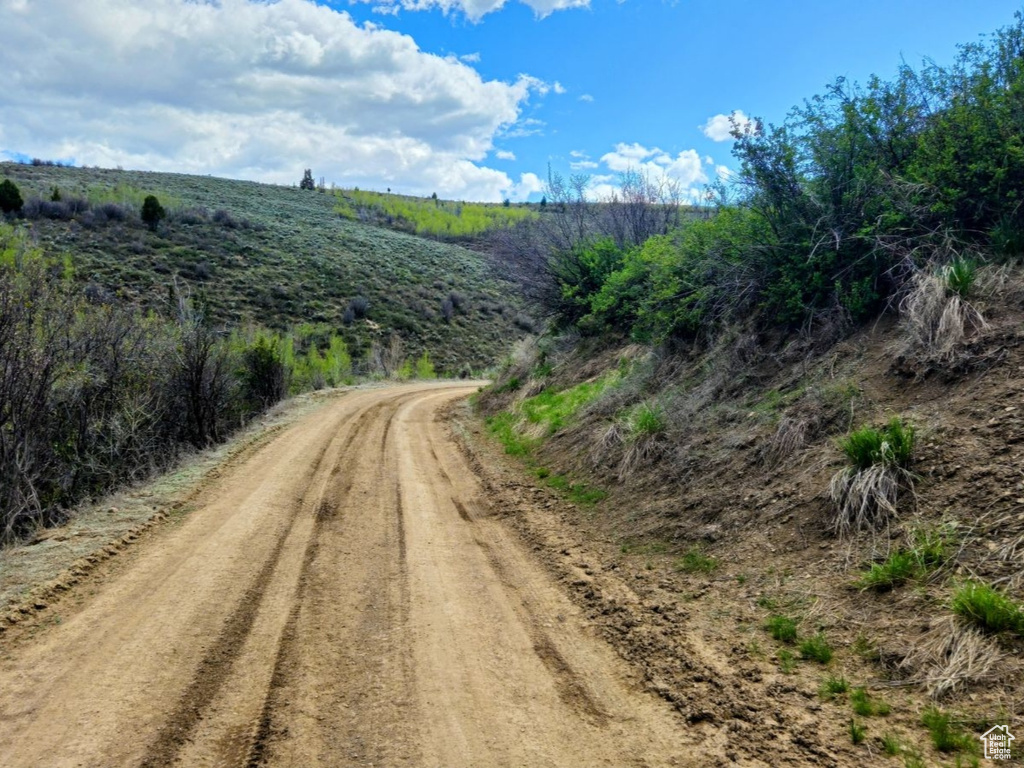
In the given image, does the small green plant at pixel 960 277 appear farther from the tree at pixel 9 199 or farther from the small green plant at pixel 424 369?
the tree at pixel 9 199

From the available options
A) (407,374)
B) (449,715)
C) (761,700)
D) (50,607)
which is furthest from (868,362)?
(407,374)

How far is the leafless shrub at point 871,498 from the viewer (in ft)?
15.9

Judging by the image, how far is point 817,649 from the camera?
406 centimetres

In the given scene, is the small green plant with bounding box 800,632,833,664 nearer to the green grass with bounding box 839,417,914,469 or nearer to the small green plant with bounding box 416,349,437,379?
A: the green grass with bounding box 839,417,914,469

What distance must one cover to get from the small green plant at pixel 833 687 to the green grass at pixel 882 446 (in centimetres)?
205

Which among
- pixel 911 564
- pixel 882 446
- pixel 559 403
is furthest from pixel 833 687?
pixel 559 403

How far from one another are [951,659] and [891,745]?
0.70 meters

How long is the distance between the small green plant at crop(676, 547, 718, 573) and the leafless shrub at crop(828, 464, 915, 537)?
110 cm

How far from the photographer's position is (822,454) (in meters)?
5.91

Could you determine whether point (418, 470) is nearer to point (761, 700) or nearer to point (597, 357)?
point (597, 357)

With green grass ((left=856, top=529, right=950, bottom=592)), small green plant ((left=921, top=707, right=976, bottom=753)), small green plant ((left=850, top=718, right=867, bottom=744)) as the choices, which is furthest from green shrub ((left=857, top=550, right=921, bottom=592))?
small green plant ((left=850, top=718, right=867, bottom=744))

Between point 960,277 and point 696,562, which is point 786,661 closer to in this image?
point 696,562

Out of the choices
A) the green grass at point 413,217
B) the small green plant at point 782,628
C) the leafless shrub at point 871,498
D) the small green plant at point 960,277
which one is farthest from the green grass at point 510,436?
the green grass at point 413,217

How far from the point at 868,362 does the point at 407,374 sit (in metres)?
30.0
